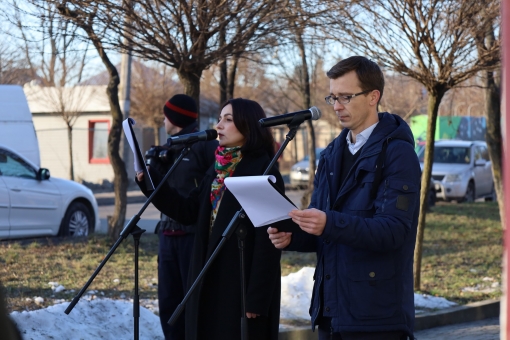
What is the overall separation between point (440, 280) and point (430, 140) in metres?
1.94

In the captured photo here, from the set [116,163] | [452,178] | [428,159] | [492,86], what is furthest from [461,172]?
[428,159]

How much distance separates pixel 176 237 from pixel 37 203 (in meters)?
7.34

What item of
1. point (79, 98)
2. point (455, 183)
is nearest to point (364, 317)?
point (455, 183)

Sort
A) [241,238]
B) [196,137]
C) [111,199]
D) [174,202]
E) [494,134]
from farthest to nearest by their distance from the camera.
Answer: [111,199]
[494,134]
[174,202]
[196,137]
[241,238]

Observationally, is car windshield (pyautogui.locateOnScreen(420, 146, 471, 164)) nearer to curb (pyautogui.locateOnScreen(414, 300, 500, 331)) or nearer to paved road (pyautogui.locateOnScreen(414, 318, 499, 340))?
curb (pyautogui.locateOnScreen(414, 300, 500, 331))

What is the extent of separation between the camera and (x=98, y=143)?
3366 cm

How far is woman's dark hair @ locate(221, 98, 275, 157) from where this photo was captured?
4.71 metres

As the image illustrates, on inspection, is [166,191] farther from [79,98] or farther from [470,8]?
[79,98]

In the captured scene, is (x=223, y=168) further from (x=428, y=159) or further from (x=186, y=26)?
(x=428, y=159)

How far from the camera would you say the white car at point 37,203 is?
11.9 metres

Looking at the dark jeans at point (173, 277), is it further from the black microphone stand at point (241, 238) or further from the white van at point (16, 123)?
the white van at point (16, 123)

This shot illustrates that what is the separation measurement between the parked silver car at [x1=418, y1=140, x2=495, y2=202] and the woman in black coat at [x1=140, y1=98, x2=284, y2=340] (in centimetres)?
1716

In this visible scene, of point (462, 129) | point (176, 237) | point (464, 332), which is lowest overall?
point (464, 332)

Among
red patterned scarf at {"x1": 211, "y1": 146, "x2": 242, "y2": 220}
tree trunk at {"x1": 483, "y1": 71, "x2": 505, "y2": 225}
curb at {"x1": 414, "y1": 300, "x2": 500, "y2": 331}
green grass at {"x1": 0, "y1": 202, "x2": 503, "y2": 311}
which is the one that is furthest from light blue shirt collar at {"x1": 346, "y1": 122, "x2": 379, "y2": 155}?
tree trunk at {"x1": 483, "y1": 71, "x2": 505, "y2": 225}
